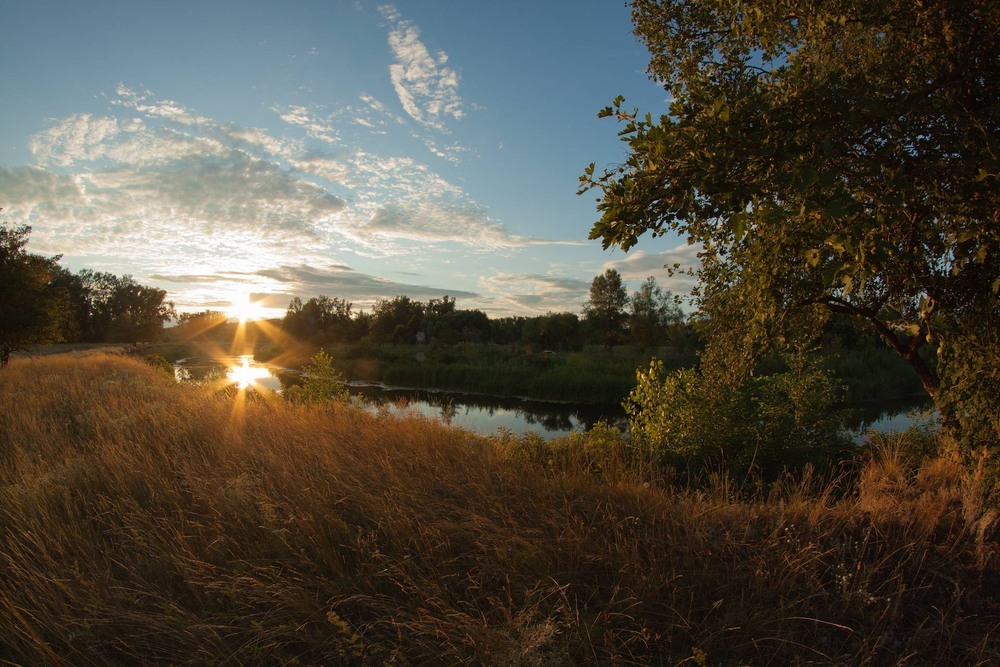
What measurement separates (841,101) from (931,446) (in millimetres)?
7035

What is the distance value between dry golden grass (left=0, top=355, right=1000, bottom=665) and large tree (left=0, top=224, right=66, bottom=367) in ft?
66.6

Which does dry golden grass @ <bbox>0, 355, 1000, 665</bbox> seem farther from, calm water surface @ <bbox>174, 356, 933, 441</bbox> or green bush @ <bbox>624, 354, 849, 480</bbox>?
calm water surface @ <bbox>174, 356, 933, 441</bbox>

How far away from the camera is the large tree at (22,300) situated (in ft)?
66.0

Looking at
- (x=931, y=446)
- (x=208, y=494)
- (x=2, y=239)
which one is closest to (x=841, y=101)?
(x=208, y=494)

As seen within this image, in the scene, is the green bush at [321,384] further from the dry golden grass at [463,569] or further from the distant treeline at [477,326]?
the distant treeline at [477,326]

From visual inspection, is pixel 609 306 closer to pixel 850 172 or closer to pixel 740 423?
pixel 740 423

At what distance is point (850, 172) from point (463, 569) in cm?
351

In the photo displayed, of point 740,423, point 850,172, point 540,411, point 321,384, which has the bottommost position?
point 540,411

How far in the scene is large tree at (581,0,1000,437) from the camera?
294 cm

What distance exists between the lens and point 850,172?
3.12m

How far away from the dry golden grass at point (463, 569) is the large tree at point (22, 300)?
20.3 meters

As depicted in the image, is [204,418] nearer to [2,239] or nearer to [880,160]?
[880,160]

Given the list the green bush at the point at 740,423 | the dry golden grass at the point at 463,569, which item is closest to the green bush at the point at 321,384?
the dry golden grass at the point at 463,569

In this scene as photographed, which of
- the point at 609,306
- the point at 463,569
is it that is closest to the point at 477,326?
the point at 609,306
